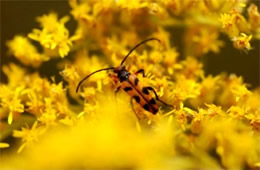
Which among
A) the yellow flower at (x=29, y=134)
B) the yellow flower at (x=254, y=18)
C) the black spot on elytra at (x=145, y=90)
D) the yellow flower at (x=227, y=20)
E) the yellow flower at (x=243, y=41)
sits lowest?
the yellow flower at (x=29, y=134)

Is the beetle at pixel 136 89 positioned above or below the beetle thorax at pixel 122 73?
below

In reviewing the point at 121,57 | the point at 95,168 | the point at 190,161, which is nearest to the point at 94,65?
the point at 121,57

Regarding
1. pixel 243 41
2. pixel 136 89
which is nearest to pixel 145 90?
pixel 136 89

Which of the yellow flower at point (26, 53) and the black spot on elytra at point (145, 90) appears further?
the yellow flower at point (26, 53)

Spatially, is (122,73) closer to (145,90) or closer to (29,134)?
(145,90)

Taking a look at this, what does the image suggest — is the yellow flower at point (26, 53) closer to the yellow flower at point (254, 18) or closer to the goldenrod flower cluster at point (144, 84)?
the goldenrod flower cluster at point (144, 84)

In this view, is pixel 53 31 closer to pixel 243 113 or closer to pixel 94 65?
pixel 94 65

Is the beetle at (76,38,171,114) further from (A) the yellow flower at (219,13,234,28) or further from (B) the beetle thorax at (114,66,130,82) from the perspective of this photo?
(A) the yellow flower at (219,13,234,28)

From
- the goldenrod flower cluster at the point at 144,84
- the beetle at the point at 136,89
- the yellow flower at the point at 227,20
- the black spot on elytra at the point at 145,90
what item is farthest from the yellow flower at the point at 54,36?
the yellow flower at the point at 227,20
